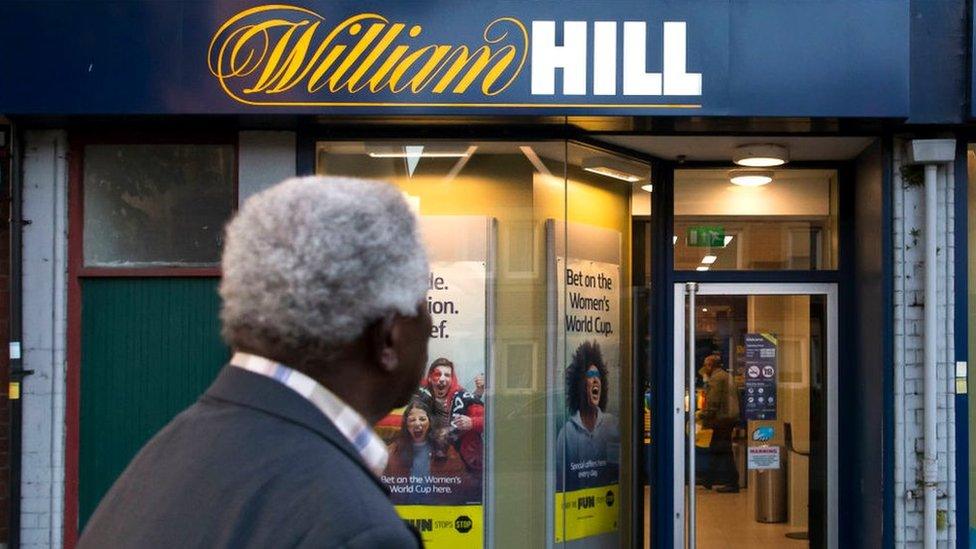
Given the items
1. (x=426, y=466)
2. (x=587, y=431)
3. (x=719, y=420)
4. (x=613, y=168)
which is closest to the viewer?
(x=426, y=466)

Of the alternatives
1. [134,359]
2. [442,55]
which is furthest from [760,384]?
[134,359]

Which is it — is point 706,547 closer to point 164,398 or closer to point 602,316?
point 602,316

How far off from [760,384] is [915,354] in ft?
Result: 3.72

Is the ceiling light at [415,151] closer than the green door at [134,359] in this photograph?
No

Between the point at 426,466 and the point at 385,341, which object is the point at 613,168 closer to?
the point at 426,466

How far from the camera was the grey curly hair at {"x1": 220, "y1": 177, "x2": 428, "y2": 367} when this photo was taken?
56.9 inches

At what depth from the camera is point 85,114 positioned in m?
5.84

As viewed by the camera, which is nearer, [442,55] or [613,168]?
[442,55]

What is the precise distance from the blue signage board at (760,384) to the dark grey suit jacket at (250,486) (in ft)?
19.3

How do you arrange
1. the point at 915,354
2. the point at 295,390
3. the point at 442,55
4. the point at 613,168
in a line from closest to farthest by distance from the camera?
the point at 295,390, the point at 442,55, the point at 915,354, the point at 613,168

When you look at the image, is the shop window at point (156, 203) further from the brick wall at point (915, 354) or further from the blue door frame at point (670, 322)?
the brick wall at point (915, 354)

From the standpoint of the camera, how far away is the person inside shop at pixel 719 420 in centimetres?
698

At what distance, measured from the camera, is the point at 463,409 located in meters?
6.28

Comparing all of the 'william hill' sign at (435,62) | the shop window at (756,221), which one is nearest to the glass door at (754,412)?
the shop window at (756,221)
